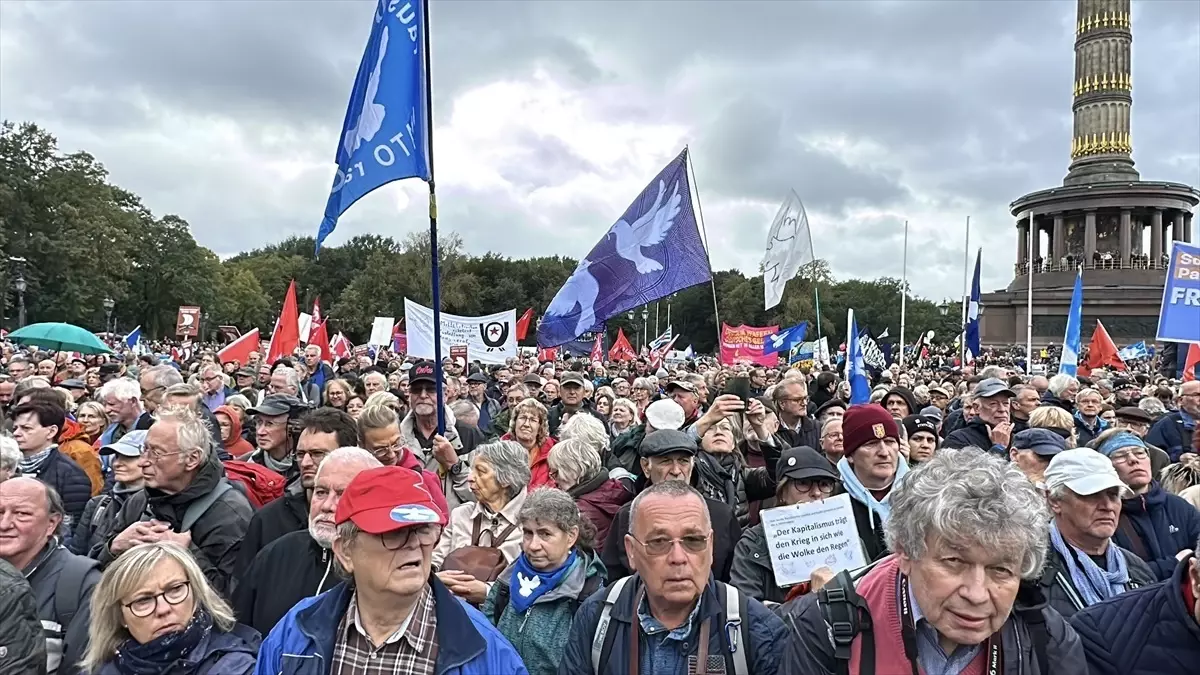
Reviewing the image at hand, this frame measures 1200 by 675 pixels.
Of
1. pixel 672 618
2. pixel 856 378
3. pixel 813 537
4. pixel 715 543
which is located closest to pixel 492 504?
pixel 715 543

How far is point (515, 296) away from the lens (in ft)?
236

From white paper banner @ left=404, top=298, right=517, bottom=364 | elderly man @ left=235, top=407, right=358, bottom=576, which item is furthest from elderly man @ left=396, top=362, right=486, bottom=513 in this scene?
white paper banner @ left=404, top=298, right=517, bottom=364

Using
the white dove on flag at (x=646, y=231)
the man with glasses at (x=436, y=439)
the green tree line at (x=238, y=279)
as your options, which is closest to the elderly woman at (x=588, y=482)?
the man with glasses at (x=436, y=439)

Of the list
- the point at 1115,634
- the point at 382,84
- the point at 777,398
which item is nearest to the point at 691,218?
the point at 777,398

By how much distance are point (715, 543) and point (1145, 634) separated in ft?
6.05

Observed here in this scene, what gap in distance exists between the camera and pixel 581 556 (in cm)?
350

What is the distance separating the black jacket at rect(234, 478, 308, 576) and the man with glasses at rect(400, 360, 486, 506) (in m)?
1.27

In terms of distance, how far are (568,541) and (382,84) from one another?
3636 millimetres

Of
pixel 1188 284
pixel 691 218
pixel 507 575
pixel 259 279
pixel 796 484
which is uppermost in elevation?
pixel 259 279

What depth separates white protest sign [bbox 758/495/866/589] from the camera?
3.47m

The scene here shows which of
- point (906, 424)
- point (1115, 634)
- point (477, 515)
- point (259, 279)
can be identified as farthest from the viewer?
point (259, 279)

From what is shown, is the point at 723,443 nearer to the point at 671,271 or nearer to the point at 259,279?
the point at 671,271

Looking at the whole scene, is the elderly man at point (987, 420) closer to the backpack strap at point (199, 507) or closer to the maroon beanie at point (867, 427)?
the maroon beanie at point (867, 427)

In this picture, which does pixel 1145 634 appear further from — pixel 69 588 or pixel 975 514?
pixel 69 588
